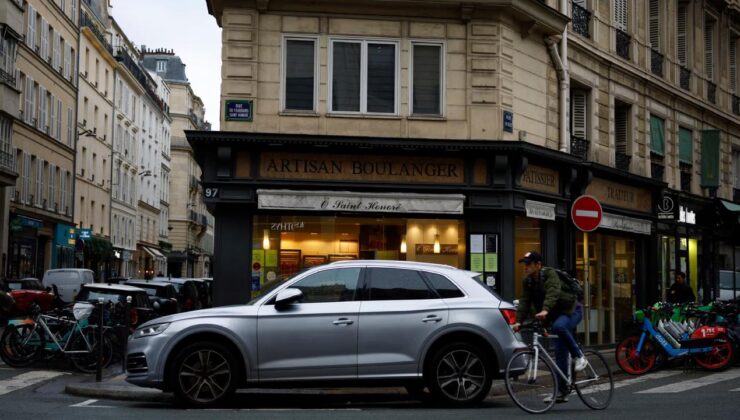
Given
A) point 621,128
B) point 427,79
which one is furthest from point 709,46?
point 427,79

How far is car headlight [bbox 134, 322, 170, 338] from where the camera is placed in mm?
11844

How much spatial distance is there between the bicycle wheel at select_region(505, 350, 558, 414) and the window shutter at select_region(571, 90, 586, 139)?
45.5 ft

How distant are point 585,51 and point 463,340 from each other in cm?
1397

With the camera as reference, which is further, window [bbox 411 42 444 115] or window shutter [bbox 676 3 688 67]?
window shutter [bbox 676 3 688 67]

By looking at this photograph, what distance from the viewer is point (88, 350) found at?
16.9 meters

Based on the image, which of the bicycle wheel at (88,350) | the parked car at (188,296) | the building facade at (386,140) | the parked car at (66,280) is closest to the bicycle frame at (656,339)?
the building facade at (386,140)

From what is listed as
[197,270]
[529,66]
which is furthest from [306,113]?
[197,270]

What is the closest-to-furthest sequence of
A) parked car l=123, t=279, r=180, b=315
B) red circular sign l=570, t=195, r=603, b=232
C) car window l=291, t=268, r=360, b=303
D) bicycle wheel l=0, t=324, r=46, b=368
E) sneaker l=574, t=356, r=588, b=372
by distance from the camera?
sneaker l=574, t=356, r=588, b=372, car window l=291, t=268, r=360, b=303, bicycle wheel l=0, t=324, r=46, b=368, red circular sign l=570, t=195, r=603, b=232, parked car l=123, t=279, r=180, b=315

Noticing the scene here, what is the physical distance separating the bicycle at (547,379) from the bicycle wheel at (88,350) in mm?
7927

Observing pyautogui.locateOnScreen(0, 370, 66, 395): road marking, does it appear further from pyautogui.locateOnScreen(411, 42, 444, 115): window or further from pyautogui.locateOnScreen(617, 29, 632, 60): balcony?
pyautogui.locateOnScreen(617, 29, 632, 60): balcony

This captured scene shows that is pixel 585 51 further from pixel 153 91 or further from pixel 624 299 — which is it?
pixel 153 91

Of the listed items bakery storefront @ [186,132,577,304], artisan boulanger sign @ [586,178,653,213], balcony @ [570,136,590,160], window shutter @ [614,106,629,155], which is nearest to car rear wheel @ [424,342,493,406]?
bakery storefront @ [186,132,577,304]

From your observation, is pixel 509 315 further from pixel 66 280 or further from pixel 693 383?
pixel 66 280

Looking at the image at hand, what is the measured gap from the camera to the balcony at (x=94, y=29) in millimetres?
58625
